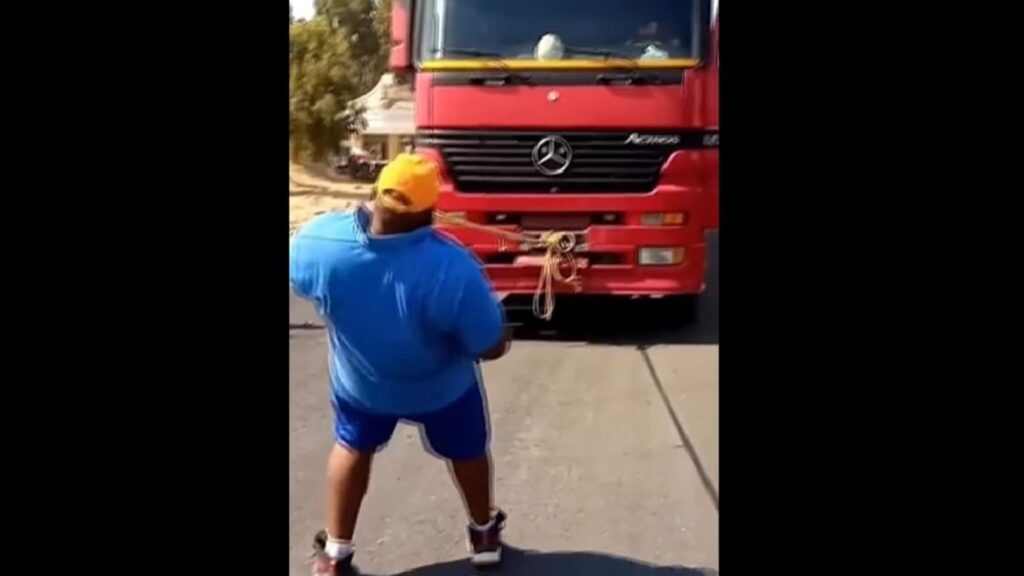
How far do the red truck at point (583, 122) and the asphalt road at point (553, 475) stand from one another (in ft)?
0.89

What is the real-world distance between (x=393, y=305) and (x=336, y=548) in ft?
1.65

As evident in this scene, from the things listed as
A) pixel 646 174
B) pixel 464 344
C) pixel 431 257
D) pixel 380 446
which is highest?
pixel 646 174

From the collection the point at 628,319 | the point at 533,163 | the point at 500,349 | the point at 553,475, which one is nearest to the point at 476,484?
the point at 553,475

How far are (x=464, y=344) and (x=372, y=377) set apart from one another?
0.19 m

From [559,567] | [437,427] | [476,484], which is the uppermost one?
[437,427]

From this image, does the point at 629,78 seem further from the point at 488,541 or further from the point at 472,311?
the point at 488,541

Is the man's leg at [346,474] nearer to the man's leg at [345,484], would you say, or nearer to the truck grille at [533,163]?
the man's leg at [345,484]

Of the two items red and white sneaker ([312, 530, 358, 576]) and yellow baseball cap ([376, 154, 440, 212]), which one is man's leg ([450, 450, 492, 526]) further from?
yellow baseball cap ([376, 154, 440, 212])

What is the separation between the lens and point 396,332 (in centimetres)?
240
